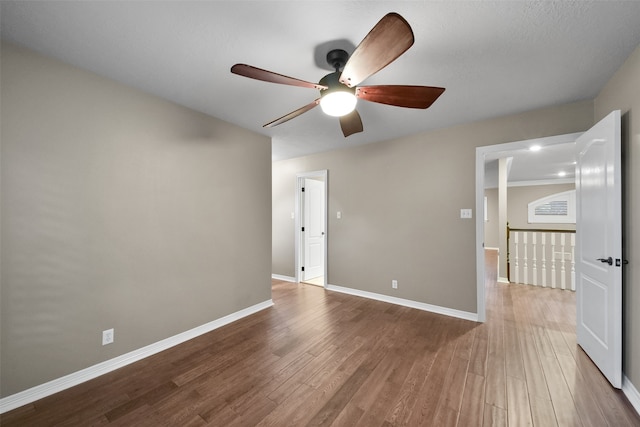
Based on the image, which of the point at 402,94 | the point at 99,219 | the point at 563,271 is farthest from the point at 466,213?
the point at 99,219

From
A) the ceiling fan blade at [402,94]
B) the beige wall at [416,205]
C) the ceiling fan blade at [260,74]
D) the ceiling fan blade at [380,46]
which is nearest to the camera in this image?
the ceiling fan blade at [380,46]

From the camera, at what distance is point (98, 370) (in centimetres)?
205

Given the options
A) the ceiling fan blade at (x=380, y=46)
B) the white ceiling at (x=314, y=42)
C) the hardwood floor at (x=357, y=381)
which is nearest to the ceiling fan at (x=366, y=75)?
the ceiling fan blade at (x=380, y=46)

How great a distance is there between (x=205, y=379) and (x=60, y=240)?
58.8 inches

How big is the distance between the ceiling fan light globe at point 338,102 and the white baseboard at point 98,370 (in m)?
2.58

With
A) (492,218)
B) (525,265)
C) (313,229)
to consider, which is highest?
(492,218)

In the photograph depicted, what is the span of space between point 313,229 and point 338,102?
3667 millimetres

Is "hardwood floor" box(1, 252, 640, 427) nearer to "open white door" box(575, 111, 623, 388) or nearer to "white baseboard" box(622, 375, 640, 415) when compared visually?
"white baseboard" box(622, 375, 640, 415)

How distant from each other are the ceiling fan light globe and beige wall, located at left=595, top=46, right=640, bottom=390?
1969 mm

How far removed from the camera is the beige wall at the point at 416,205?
3.04 metres

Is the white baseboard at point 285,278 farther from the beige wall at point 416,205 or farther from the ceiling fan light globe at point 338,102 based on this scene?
the ceiling fan light globe at point 338,102

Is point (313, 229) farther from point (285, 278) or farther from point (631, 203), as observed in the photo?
point (631, 203)

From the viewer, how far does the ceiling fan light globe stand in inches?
64.7

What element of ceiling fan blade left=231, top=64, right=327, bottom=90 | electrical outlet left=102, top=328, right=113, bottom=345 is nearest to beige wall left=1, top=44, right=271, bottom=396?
electrical outlet left=102, top=328, right=113, bottom=345
